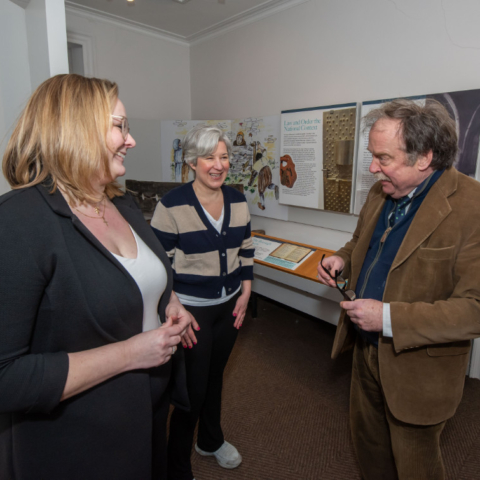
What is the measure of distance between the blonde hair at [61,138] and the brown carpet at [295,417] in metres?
1.72

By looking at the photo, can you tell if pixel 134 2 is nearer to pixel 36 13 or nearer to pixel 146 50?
pixel 146 50

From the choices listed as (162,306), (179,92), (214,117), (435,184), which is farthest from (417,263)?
(179,92)

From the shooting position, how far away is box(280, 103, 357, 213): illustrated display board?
9.08 ft

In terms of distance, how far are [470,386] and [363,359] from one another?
1601mm

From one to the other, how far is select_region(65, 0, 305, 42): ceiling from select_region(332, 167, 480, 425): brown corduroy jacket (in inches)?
108

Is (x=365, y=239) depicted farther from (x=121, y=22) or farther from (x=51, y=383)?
(x=121, y=22)

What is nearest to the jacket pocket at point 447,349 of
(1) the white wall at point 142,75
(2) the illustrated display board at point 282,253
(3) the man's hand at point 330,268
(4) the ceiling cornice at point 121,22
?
(3) the man's hand at point 330,268

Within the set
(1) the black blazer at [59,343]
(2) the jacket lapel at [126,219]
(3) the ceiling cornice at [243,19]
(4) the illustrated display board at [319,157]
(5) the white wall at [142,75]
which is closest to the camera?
(1) the black blazer at [59,343]

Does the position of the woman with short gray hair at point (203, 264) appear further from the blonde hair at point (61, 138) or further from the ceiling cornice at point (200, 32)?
the ceiling cornice at point (200, 32)

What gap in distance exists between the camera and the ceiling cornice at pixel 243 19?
316cm

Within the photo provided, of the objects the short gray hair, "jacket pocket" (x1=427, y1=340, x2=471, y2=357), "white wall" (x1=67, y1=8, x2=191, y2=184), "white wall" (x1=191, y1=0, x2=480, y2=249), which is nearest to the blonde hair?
the short gray hair

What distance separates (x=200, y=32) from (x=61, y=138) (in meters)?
3.87

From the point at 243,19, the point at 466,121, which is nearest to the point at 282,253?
the point at 466,121

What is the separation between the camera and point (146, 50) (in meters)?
4.06
